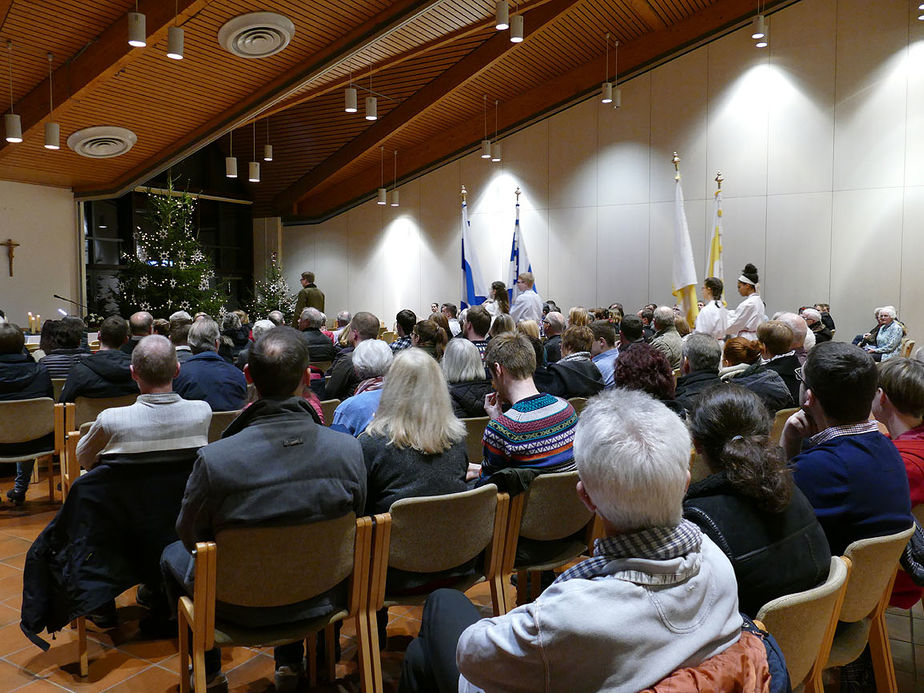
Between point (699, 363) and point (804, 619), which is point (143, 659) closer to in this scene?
point (804, 619)

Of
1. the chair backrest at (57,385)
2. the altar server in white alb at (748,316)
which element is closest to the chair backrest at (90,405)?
the chair backrest at (57,385)

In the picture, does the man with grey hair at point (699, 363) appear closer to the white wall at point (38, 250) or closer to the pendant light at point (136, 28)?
the pendant light at point (136, 28)

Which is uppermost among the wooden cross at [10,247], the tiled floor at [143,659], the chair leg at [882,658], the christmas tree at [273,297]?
the wooden cross at [10,247]

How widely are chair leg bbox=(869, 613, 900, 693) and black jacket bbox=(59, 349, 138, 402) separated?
164 inches

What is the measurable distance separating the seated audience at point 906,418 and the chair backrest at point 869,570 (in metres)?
0.36

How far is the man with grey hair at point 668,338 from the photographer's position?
5.24 m

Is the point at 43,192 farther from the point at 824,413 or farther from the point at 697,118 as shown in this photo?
the point at 824,413

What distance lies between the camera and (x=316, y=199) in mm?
15977

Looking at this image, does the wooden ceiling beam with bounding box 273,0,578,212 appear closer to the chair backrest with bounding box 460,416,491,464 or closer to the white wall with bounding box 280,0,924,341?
the white wall with bounding box 280,0,924,341

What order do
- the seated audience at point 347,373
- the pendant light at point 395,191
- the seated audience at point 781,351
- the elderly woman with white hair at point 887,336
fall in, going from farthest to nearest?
the pendant light at point 395,191, the elderly woman with white hair at point 887,336, the seated audience at point 347,373, the seated audience at point 781,351

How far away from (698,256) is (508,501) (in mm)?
10441

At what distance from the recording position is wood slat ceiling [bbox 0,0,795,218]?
770 cm

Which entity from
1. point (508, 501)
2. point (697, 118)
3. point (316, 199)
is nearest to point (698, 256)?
point (697, 118)

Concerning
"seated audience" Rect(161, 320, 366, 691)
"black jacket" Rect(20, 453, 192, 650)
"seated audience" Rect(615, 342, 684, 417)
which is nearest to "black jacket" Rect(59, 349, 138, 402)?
"black jacket" Rect(20, 453, 192, 650)
